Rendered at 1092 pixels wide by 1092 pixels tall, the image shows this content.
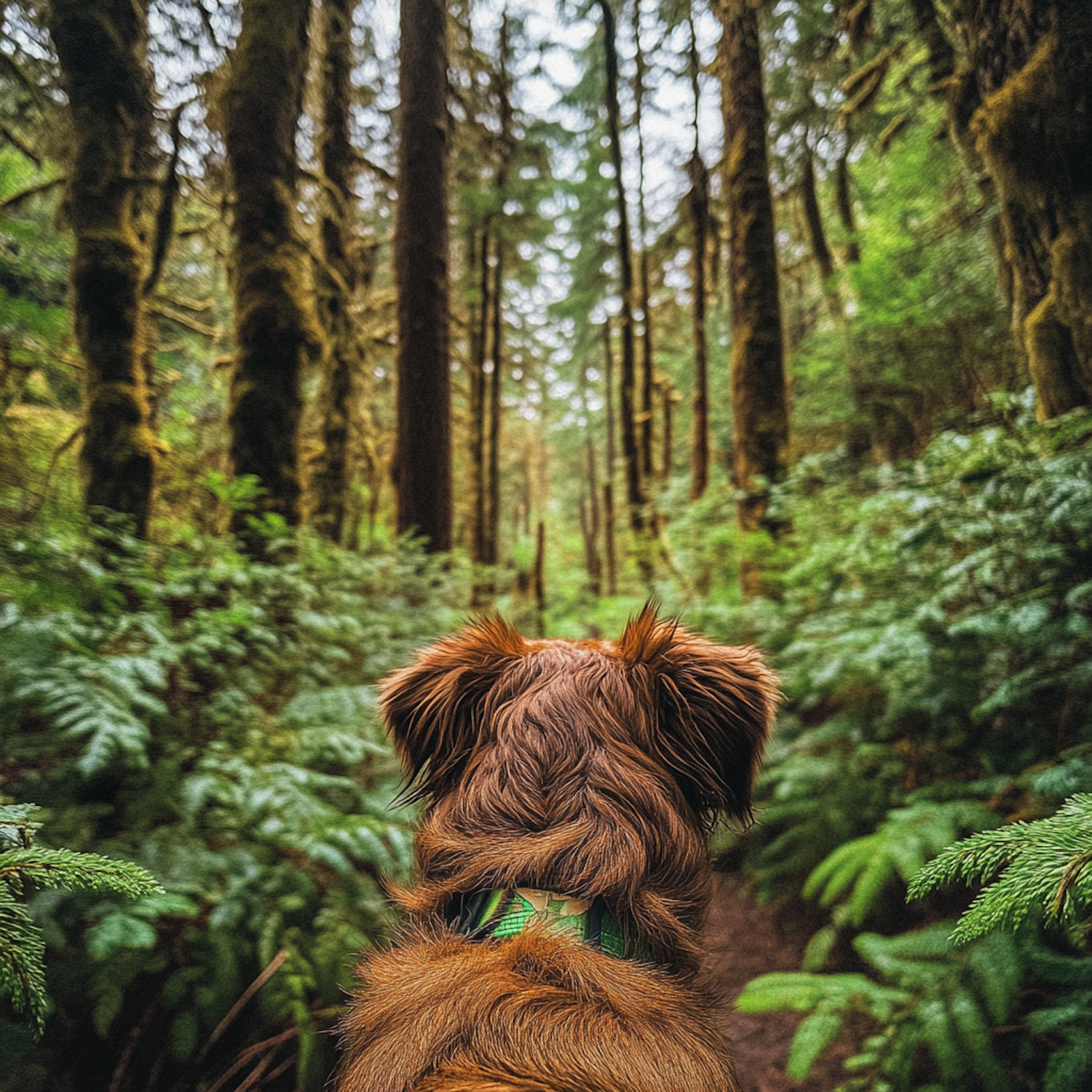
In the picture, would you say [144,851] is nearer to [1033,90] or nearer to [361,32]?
[1033,90]

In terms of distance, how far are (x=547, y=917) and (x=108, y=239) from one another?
19.1 feet

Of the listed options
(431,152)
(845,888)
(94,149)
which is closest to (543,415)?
(431,152)

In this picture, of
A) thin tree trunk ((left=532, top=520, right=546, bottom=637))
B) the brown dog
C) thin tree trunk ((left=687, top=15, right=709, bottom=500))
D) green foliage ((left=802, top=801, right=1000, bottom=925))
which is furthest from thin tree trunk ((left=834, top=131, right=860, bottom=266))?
the brown dog

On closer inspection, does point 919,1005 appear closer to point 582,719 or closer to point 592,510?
point 582,719

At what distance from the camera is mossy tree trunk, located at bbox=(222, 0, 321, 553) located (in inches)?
184

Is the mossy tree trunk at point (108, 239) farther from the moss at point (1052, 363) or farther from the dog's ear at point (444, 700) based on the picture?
the moss at point (1052, 363)

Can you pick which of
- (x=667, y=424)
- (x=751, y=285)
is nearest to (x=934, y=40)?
(x=751, y=285)

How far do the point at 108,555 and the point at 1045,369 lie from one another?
4.78 meters

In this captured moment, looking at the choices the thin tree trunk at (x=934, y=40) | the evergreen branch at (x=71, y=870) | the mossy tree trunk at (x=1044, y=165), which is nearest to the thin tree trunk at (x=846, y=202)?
the thin tree trunk at (x=934, y=40)

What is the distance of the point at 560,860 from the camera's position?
126 centimetres

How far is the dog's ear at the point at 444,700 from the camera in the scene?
5.59ft

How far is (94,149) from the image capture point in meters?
4.54

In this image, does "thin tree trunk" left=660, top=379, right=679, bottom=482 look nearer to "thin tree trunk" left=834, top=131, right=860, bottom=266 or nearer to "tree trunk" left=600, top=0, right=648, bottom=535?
"tree trunk" left=600, top=0, right=648, bottom=535

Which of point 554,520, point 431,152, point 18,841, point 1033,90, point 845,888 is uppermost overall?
point 554,520
